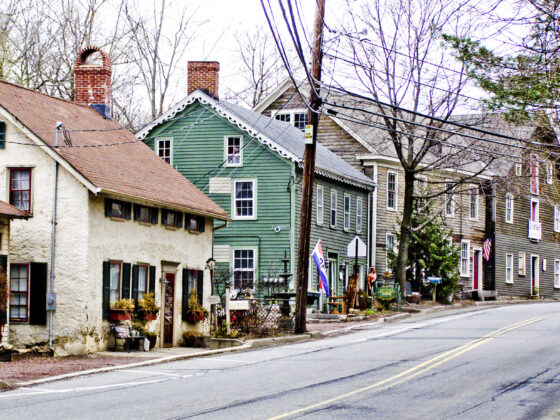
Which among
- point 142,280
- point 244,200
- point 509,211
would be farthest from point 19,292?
point 509,211

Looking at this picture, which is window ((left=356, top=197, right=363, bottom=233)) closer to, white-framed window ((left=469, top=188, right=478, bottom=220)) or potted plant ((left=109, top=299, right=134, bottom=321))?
Answer: white-framed window ((left=469, top=188, right=478, bottom=220))

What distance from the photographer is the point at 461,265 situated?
50.4m

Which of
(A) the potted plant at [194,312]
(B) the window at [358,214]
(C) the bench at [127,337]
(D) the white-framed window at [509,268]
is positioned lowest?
(C) the bench at [127,337]

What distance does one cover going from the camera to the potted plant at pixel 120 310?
78.4 feet

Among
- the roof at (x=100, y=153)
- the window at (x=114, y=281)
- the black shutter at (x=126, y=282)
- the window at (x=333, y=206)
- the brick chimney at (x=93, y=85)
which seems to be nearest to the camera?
the roof at (x=100, y=153)

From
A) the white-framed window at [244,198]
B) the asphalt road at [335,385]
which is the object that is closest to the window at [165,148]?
the white-framed window at [244,198]

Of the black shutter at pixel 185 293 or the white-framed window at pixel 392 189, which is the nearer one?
the black shutter at pixel 185 293

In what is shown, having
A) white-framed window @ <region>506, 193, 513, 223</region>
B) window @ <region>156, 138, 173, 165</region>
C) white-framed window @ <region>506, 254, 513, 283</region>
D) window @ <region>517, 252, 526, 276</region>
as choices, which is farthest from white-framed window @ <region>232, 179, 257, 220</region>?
window @ <region>517, 252, 526, 276</region>

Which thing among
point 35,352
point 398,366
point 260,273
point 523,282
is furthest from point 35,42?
point 523,282

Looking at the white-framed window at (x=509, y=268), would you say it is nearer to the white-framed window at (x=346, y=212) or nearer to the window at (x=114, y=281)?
the white-framed window at (x=346, y=212)

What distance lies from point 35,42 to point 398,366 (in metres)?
28.4

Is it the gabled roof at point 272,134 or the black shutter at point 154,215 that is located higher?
the gabled roof at point 272,134

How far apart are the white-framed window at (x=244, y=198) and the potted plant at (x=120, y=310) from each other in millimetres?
13708

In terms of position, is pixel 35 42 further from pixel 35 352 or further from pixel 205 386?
pixel 205 386
